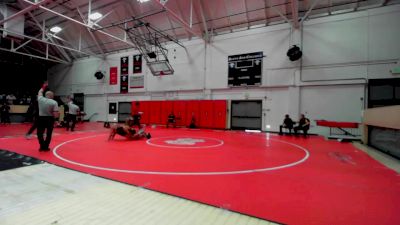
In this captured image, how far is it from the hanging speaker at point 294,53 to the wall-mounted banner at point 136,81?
11670mm

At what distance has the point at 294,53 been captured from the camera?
1122 centimetres

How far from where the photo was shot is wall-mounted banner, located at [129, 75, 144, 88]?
680 inches

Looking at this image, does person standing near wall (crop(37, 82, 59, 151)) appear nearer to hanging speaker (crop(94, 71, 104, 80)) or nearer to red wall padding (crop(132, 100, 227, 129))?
red wall padding (crop(132, 100, 227, 129))

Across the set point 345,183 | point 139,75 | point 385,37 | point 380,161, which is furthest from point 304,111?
point 139,75

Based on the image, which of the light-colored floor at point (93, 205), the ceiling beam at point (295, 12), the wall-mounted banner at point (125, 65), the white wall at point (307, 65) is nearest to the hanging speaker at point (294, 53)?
the white wall at point (307, 65)

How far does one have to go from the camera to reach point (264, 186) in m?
2.95

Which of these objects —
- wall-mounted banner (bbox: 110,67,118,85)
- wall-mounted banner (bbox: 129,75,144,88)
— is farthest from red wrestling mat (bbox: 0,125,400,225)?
wall-mounted banner (bbox: 110,67,118,85)

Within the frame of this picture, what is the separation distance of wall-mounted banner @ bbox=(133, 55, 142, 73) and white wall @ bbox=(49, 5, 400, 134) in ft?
8.12

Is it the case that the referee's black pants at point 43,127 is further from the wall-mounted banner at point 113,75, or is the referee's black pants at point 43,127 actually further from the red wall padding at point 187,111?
the wall-mounted banner at point 113,75

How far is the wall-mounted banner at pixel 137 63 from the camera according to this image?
17.3m

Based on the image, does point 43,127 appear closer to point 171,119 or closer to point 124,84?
point 171,119

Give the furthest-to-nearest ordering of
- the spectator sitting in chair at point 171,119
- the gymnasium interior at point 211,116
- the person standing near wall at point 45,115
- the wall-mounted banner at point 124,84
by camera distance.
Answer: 1. the wall-mounted banner at point 124,84
2. the spectator sitting in chair at point 171,119
3. the person standing near wall at point 45,115
4. the gymnasium interior at point 211,116

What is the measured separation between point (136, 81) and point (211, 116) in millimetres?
7810

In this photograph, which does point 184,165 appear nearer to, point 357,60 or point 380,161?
point 380,161
